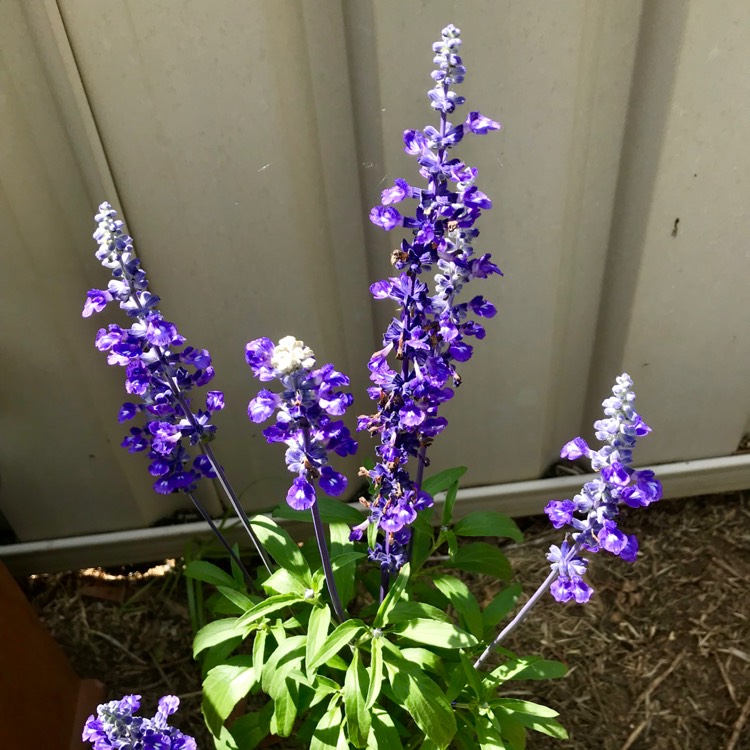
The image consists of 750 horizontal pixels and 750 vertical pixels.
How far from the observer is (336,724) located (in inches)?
60.0

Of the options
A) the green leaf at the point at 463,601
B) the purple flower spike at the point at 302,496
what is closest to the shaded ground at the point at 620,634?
the green leaf at the point at 463,601

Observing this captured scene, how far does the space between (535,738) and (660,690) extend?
0.39 meters

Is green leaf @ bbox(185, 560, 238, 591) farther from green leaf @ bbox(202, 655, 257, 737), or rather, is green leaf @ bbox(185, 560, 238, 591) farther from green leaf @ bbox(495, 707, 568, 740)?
green leaf @ bbox(495, 707, 568, 740)

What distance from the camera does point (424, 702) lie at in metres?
1.44

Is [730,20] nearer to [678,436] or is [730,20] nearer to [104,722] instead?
[678,436]

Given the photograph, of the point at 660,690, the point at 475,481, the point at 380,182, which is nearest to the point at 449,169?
the point at 380,182

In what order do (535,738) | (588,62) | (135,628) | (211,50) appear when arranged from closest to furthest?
(211,50) < (588,62) < (535,738) < (135,628)

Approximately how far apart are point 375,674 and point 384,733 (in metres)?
0.20

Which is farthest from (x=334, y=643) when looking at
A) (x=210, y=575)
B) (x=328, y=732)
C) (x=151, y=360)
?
(x=151, y=360)

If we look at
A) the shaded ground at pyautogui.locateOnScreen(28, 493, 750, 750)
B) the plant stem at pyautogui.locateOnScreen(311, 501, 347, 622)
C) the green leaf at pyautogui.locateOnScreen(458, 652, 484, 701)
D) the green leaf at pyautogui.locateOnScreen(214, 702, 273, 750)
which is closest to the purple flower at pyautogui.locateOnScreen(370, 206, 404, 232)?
the plant stem at pyautogui.locateOnScreen(311, 501, 347, 622)

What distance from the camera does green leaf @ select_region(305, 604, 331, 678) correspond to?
1375 mm

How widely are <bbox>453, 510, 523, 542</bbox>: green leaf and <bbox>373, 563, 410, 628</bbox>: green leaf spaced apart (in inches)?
10.3

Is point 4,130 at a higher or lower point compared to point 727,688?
higher

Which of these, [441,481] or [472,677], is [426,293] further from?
[472,677]
